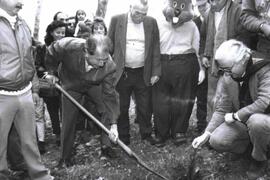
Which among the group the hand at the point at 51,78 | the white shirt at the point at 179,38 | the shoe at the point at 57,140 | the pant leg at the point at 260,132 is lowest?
the shoe at the point at 57,140

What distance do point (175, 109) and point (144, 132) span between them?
63 centimetres

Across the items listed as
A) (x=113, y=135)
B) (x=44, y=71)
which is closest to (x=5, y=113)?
(x=113, y=135)

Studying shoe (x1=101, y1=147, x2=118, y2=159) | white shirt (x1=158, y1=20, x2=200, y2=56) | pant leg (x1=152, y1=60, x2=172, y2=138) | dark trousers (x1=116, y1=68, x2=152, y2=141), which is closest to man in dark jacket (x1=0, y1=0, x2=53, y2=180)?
shoe (x1=101, y1=147, x2=118, y2=159)

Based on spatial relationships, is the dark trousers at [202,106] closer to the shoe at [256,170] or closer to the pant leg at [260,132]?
the shoe at [256,170]

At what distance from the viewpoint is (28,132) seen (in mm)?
4641

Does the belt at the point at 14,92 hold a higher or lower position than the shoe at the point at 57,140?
higher

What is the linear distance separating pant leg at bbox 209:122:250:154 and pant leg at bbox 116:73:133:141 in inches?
70.2

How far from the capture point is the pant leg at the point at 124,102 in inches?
244

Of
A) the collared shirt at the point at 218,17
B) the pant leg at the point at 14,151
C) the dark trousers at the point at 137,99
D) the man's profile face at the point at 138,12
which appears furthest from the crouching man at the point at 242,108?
the pant leg at the point at 14,151

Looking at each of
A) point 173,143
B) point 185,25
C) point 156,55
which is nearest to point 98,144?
point 173,143

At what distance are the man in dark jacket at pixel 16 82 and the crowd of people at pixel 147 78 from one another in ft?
0.03

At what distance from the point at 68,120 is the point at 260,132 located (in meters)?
2.43

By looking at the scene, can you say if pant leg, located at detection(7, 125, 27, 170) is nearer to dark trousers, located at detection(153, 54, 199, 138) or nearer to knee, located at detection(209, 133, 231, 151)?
dark trousers, located at detection(153, 54, 199, 138)

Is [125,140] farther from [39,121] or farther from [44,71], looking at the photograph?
[44,71]
